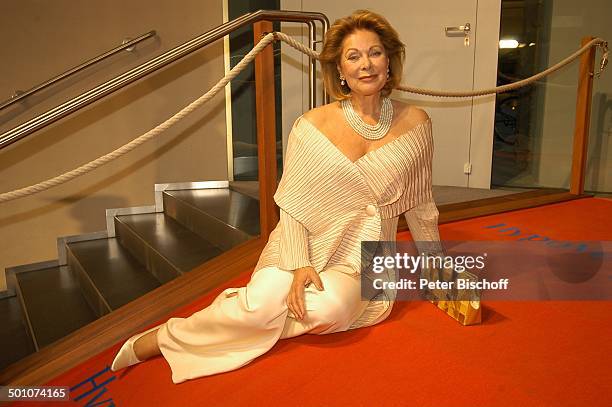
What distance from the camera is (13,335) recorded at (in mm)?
3258

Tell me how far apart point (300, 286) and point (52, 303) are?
2.20 m

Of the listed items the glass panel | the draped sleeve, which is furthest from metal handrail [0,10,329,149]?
the glass panel

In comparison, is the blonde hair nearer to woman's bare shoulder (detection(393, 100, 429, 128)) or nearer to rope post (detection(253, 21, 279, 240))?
woman's bare shoulder (detection(393, 100, 429, 128))

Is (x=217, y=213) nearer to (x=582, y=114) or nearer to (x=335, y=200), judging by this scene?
(x=335, y=200)

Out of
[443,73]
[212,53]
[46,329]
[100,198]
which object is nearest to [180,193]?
[100,198]

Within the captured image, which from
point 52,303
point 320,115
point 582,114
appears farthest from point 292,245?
point 582,114

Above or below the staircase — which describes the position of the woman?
above

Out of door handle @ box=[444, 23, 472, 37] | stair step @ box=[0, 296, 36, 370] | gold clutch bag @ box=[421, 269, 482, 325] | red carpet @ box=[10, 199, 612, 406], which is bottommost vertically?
stair step @ box=[0, 296, 36, 370]

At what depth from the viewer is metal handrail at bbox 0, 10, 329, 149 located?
190 centimetres

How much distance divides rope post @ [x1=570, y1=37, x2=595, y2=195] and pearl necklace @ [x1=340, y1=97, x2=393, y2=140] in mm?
2571

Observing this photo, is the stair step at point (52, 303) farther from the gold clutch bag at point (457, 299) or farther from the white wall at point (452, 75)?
the white wall at point (452, 75)

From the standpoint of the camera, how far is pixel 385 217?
201cm

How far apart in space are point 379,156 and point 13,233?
3175mm

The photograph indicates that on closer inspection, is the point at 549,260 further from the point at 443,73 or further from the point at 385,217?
the point at 443,73
